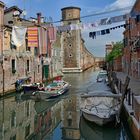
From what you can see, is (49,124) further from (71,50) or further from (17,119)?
(71,50)

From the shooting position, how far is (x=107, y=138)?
13.2 metres

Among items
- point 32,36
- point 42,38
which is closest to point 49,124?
point 32,36

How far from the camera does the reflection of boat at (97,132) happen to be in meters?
13.4

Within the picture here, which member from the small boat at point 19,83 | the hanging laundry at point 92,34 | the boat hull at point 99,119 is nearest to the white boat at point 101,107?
the boat hull at point 99,119

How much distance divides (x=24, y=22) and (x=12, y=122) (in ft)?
72.5

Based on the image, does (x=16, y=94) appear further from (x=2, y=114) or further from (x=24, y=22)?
(x=24, y=22)

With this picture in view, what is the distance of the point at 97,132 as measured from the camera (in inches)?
548

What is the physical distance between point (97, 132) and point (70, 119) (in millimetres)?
2997

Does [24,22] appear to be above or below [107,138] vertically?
above

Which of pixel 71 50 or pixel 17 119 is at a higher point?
pixel 71 50

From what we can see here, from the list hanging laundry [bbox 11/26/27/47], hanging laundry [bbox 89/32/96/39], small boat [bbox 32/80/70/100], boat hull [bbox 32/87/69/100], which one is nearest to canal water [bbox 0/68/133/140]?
boat hull [bbox 32/87/69/100]

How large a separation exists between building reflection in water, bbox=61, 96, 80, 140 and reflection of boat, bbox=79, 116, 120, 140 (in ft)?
1.01

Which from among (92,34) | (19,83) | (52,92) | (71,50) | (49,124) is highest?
(71,50)

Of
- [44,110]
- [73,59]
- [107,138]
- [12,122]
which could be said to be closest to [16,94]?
[44,110]
